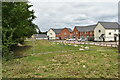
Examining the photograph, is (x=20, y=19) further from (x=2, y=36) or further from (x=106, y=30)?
(x=106, y=30)

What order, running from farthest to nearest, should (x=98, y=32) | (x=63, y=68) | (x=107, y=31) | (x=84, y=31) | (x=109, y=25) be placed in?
(x=84, y=31)
(x=98, y=32)
(x=109, y=25)
(x=107, y=31)
(x=63, y=68)

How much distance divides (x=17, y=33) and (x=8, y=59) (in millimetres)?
3346

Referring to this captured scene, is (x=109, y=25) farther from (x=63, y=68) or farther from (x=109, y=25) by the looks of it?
(x=63, y=68)

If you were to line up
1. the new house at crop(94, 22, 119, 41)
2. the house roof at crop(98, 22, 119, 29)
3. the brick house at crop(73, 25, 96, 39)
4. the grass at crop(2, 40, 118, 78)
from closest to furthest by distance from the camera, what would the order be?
the grass at crop(2, 40, 118, 78) → the new house at crop(94, 22, 119, 41) → the house roof at crop(98, 22, 119, 29) → the brick house at crop(73, 25, 96, 39)

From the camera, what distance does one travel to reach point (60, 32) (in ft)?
209

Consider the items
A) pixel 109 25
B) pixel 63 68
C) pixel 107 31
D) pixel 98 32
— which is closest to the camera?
Answer: pixel 63 68

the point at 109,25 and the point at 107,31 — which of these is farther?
the point at 109,25

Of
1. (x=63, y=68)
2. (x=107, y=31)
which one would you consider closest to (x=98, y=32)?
(x=107, y=31)

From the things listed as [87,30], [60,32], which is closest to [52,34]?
[60,32]

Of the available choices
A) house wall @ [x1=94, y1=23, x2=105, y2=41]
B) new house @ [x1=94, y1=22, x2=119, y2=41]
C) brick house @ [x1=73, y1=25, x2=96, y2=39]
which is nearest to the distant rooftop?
new house @ [x1=94, y1=22, x2=119, y2=41]

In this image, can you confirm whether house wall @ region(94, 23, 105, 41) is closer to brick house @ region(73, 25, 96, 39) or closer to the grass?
brick house @ region(73, 25, 96, 39)

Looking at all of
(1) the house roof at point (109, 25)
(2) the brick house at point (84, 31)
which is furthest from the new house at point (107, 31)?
(2) the brick house at point (84, 31)

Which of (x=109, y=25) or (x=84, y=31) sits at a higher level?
(x=109, y=25)

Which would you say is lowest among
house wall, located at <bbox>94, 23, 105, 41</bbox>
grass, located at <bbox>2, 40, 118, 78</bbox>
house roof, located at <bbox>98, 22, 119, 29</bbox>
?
grass, located at <bbox>2, 40, 118, 78</bbox>
